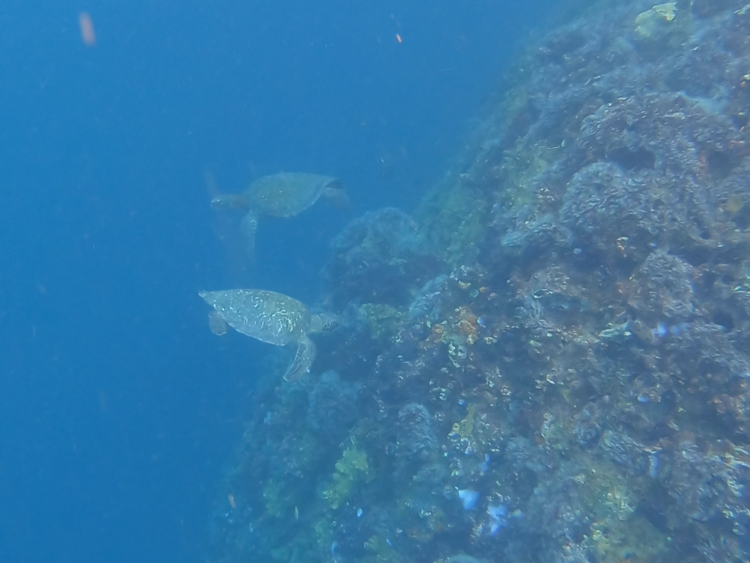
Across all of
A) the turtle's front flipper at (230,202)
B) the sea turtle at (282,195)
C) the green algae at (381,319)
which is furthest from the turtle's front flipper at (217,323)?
the turtle's front flipper at (230,202)

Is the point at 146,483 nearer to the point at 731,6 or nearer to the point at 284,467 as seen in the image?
the point at 284,467

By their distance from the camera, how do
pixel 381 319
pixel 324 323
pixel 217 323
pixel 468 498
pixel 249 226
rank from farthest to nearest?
pixel 249 226 → pixel 217 323 → pixel 324 323 → pixel 381 319 → pixel 468 498

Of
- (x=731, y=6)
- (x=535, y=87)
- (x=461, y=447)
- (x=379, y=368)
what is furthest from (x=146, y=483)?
(x=731, y=6)

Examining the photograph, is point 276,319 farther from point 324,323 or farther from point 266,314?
point 324,323

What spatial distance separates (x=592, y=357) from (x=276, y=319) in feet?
15.6

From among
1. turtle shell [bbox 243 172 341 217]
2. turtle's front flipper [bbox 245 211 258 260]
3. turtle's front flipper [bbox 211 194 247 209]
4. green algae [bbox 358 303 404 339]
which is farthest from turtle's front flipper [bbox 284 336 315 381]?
turtle's front flipper [bbox 245 211 258 260]

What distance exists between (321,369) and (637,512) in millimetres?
5169

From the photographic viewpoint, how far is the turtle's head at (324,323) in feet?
23.7

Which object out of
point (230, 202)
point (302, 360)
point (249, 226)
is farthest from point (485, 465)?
point (249, 226)

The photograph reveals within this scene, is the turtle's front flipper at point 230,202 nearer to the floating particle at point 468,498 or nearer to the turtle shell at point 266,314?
the turtle shell at point 266,314

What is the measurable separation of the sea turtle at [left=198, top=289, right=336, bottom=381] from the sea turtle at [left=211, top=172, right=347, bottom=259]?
280cm

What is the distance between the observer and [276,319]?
22.9 feet

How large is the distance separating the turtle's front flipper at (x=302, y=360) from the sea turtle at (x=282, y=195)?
3489 millimetres

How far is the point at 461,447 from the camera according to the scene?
4.19 meters
